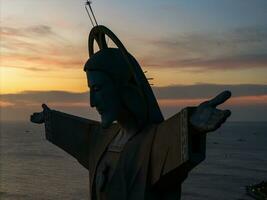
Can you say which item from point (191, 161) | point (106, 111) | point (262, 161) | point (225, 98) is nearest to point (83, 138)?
point (106, 111)

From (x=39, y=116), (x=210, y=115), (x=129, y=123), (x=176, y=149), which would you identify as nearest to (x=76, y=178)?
(x=39, y=116)

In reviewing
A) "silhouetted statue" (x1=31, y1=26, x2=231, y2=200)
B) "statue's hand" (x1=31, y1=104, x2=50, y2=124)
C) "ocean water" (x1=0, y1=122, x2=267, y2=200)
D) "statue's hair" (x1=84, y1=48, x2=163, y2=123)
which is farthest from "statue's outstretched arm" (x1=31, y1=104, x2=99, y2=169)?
"ocean water" (x1=0, y1=122, x2=267, y2=200)

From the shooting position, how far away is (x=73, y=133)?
7750mm

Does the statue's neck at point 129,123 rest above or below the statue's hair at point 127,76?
below

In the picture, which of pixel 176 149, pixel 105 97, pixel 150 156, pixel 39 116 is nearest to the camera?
pixel 176 149

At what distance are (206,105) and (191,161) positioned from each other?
0.71m

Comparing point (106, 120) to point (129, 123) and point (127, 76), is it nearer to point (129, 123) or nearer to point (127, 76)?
point (129, 123)

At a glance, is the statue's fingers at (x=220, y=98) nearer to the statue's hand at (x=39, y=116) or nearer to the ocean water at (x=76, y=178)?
the statue's hand at (x=39, y=116)

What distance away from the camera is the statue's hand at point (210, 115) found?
4.93 metres

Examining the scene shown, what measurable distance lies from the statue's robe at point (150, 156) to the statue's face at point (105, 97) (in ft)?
1.54

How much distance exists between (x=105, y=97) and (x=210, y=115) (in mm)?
1847

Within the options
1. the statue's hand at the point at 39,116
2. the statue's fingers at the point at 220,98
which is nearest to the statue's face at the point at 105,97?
the statue's hand at the point at 39,116

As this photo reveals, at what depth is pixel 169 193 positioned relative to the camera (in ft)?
20.9

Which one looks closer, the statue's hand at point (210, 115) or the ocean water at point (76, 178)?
the statue's hand at point (210, 115)
